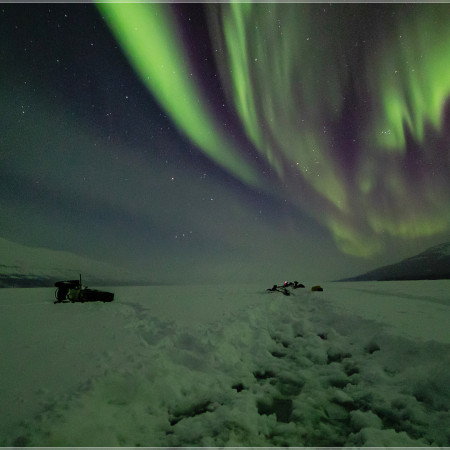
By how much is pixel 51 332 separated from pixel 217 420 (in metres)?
6.17

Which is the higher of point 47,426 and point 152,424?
point 47,426

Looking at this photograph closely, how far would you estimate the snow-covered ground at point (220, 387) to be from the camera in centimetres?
338

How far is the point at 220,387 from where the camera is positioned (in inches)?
190

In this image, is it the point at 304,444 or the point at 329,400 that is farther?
the point at 329,400

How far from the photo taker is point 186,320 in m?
9.59

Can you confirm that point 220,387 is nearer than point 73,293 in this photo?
Yes

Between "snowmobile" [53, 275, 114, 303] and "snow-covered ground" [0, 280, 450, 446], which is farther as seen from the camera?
"snowmobile" [53, 275, 114, 303]

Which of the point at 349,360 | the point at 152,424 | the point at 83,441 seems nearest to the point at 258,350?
→ the point at 349,360

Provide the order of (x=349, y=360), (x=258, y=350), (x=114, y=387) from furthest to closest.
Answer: (x=258, y=350), (x=349, y=360), (x=114, y=387)

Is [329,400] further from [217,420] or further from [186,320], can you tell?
[186,320]

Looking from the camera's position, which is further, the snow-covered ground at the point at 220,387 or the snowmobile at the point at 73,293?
the snowmobile at the point at 73,293

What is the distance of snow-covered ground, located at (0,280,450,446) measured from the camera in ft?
11.1

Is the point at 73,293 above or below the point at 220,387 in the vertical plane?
above

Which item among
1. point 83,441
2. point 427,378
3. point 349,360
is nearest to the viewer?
point 83,441
